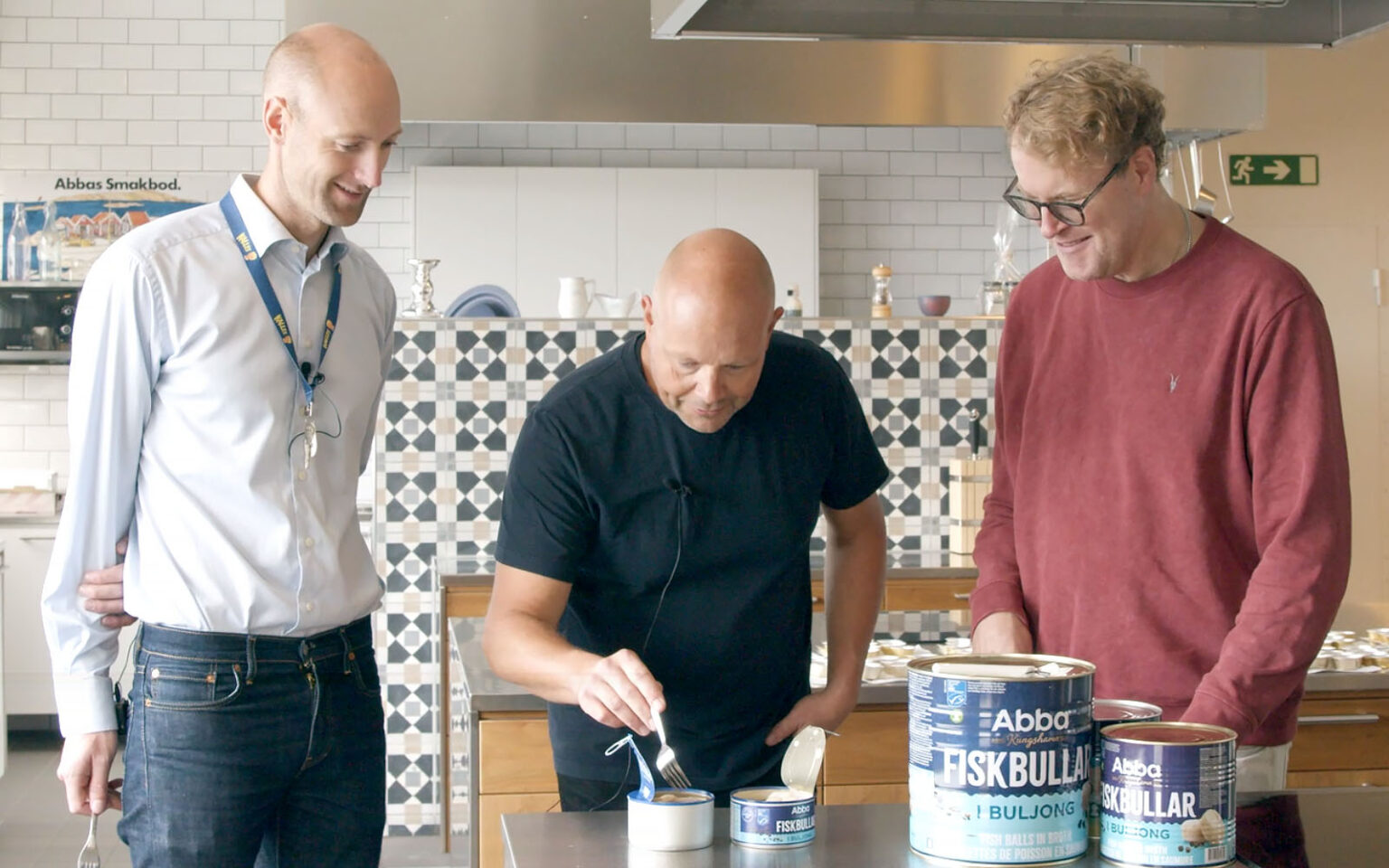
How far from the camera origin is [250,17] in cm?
808

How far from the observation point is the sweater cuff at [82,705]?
213 cm

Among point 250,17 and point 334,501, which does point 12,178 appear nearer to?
point 250,17

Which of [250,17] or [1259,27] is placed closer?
[1259,27]

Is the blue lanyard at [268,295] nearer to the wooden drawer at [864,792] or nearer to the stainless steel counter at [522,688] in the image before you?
the stainless steel counter at [522,688]

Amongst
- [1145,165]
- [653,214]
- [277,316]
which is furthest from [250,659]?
[653,214]

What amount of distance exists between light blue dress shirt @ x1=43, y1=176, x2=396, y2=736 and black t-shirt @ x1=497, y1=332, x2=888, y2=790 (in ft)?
1.11

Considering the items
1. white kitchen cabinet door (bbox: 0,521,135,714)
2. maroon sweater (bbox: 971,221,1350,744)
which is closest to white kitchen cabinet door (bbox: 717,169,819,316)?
white kitchen cabinet door (bbox: 0,521,135,714)

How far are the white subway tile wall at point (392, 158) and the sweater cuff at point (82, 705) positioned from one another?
604cm

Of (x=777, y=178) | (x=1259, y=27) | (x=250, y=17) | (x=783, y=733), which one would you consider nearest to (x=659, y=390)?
(x=783, y=733)

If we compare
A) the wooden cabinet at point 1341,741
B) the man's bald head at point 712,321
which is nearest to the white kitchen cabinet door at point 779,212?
the wooden cabinet at point 1341,741

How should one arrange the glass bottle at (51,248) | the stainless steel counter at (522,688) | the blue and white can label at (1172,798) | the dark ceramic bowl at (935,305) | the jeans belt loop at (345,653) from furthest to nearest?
the glass bottle at (51,248) < the dark ceramic bowl at (935,305) < the stainless steel counter at (522,688) < the jeans belt loop at (345,653) < the blue and white can label at (1172,798)

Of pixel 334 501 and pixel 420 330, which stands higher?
pixel 420 330

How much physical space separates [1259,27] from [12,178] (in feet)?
23.9

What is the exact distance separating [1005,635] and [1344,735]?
56.9 inches
